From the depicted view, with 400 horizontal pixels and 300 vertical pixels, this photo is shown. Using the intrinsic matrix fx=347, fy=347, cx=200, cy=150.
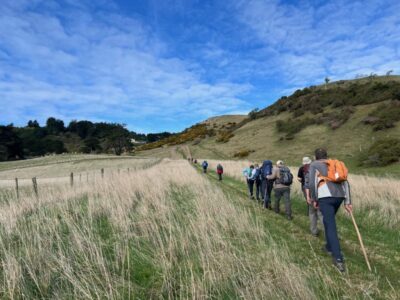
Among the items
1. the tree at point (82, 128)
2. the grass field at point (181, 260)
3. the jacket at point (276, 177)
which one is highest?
the tree at point (82, 128)

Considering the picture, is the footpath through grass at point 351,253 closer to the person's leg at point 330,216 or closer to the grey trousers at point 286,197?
the grey trousers at point 286,197

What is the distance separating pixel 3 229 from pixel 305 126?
60184 millimetres

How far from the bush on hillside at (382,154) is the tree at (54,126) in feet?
513

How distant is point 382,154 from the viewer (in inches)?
1372

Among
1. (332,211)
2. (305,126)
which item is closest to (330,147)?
(305,126)

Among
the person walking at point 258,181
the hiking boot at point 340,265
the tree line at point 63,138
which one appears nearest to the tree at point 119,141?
the tree line at point 63,138

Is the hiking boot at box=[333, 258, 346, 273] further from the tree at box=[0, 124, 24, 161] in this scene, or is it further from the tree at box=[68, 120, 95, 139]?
the tree at box=[68, 120, 95, 139]

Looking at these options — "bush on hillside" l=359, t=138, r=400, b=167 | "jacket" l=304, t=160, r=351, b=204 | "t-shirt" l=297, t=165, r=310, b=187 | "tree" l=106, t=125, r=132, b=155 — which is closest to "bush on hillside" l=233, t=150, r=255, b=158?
"bush on hillside" l=359, t=138, r=400, b=167

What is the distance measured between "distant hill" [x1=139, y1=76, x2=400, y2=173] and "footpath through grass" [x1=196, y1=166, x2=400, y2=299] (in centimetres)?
2603

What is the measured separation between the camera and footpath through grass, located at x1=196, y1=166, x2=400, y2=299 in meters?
4.86

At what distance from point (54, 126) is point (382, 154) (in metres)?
161

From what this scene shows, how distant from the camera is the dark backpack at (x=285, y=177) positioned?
1168cm

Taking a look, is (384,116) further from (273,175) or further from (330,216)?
(330,216)

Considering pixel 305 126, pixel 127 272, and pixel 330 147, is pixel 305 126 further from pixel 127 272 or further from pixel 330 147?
pixel 127 272
